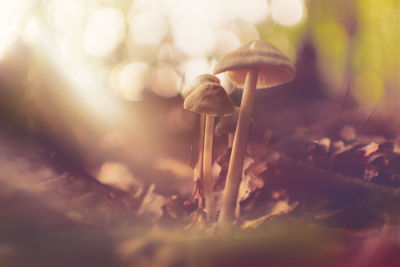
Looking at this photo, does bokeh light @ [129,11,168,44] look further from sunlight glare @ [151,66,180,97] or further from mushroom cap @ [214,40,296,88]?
mushroom cap @ [214,40,296,88]

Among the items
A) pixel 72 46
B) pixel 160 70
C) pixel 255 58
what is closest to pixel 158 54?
pixel 160 70

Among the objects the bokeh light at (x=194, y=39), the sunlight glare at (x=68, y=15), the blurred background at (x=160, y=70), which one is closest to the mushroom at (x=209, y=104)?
the blurred background at (x=160, y=70)

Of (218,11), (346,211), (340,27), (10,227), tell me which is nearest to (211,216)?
(346,211)

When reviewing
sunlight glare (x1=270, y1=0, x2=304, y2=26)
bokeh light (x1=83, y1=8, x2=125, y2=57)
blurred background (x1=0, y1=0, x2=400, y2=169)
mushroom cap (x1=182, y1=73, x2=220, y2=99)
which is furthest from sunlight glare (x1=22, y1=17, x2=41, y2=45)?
sunlight glare (x1=270, y1=0, x2=304, y2=26)

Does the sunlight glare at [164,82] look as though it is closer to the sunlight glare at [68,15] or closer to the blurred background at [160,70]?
the blurred background at [160,70]

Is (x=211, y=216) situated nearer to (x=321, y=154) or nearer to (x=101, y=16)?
(x=321, y=154)
